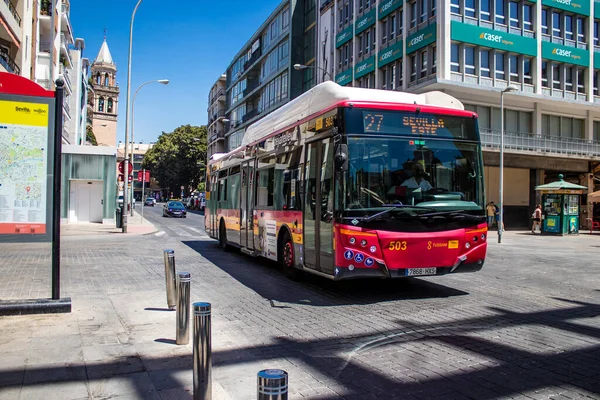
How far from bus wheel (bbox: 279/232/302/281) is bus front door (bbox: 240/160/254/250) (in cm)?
221

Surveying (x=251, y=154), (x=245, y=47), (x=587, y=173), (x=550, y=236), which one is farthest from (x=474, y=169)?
(x=245, y=47)

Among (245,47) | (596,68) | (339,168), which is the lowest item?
(339,168)

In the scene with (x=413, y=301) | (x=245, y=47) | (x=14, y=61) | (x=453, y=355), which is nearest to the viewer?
(x=453, y=355)

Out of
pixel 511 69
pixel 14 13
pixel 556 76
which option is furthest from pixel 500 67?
pixel 14 13

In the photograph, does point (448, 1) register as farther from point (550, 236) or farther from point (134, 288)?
point (134, 288)

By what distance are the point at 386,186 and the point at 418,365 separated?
327cm

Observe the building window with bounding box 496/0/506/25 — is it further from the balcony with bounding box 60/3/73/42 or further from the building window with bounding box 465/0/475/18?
the balcony with bounding box 60/3/73/42

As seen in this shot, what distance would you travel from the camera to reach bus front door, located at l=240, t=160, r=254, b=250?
1246 centimetres

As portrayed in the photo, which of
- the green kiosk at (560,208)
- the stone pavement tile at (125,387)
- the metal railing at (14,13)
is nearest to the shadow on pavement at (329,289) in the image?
the stone pavement tile at (125,387)

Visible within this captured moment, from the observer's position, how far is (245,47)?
6419cm

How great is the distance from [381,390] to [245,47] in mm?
64083

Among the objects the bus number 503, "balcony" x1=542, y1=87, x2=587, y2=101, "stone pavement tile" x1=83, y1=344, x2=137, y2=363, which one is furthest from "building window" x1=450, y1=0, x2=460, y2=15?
"stone pavement tile" x1=83, y1=344, x2=137, y2=363

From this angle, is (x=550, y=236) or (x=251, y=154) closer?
(x=251, y=154)

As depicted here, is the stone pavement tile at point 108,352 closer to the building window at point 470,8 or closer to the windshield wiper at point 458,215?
the windshield wiper at point 458,215
